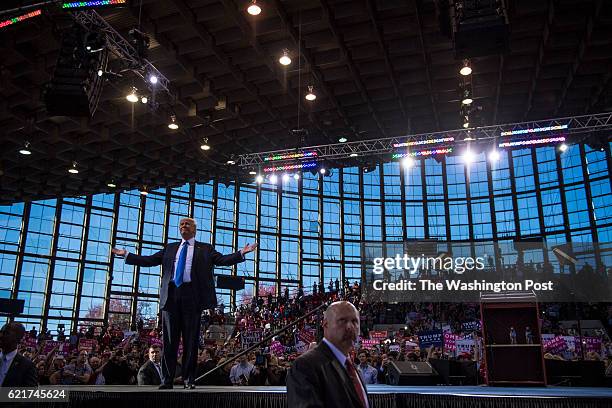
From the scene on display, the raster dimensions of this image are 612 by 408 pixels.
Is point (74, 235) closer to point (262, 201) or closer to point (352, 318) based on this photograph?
point (262, 201)

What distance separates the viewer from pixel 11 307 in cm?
1811

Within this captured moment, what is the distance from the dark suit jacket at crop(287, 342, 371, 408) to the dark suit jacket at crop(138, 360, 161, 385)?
5.13m

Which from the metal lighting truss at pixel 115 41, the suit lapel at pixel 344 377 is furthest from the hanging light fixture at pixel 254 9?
the suit lapel at pixel 344 377

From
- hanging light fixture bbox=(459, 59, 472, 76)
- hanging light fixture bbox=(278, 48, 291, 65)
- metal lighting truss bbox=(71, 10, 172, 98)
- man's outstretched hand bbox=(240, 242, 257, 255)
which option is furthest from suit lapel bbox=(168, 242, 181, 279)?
hanging light fixture bbox=(459, 59, 472, 76)

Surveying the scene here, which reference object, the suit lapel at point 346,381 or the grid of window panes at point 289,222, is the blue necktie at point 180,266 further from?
the grid of window panes at point 289,222

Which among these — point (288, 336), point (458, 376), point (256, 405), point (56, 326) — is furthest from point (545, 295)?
point (56, 326)

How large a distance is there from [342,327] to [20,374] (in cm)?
307

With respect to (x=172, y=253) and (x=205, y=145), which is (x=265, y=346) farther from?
(x=172, y=253)

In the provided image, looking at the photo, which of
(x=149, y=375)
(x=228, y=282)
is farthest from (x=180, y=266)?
(x=228, y=282)

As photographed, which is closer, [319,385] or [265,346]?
→ [319,385]

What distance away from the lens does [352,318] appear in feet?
7.85

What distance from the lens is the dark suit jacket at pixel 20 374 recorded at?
4027 millimetres

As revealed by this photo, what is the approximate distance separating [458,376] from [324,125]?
10.8m

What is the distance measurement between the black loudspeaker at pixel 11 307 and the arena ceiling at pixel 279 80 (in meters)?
4.29
